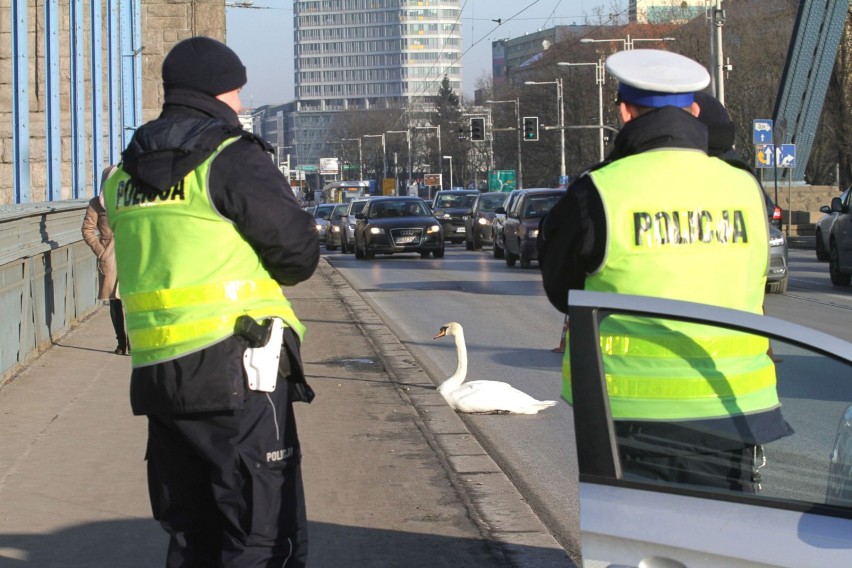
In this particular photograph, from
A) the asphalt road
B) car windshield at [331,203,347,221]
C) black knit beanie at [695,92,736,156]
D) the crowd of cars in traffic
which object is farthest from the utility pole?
black knit beanie at [695,92,736,156]

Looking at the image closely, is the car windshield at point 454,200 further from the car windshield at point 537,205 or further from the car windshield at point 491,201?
the car windshield at point 537,205

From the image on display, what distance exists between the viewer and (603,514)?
9.59 feet

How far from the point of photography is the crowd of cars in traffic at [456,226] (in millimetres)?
20578

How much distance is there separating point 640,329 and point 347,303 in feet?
49.2

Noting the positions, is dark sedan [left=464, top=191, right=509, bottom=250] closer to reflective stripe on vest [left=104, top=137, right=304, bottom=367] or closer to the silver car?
the silver car

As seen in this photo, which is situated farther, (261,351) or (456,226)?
(456,226)

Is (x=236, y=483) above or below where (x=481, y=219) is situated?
below

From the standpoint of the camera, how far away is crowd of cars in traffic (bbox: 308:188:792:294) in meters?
20.6

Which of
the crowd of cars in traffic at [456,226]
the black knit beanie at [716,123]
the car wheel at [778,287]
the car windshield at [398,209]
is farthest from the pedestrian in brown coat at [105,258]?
the car windshield at [398,209]

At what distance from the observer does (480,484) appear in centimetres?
642

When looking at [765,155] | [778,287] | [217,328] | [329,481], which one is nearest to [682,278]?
[217,328]

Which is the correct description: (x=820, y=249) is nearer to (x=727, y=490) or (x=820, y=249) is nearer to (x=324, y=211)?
(x=324, y=211)

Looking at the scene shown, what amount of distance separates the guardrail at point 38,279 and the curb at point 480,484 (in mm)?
2888

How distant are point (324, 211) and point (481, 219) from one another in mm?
11820
